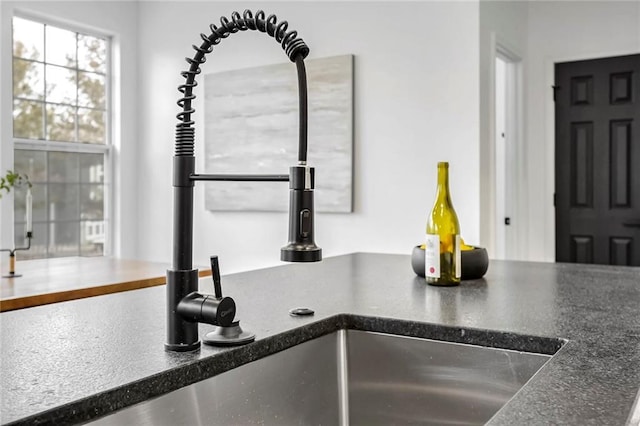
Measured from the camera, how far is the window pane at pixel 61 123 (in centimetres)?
464

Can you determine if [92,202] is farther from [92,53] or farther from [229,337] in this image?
[229,337]

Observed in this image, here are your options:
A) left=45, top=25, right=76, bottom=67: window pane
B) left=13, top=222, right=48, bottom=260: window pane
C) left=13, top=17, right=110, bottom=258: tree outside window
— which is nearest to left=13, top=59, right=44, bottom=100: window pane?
left=13, top=17, right=110, bottom=258: tree outside window

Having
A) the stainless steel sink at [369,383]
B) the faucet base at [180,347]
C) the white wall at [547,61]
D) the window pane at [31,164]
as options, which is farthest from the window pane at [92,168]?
the faucet base at [180,347]

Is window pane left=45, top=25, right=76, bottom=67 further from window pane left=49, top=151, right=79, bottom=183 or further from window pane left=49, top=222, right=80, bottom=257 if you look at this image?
window pane left=49, top=222, right=80, bottom=257

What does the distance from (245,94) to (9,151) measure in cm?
176

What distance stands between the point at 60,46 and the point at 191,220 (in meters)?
4.53

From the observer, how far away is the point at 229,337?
85 centimetres

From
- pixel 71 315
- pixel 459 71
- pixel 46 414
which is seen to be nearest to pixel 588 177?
pixel 459 71

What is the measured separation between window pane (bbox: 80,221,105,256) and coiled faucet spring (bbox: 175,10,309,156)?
4.47m

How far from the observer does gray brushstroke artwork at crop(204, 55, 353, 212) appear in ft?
13.3

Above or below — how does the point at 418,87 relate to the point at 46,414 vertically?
above

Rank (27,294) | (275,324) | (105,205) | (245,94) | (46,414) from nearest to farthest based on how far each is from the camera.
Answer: (46,414) → (275,324) → (27,294) → (245,94) → (105,205)

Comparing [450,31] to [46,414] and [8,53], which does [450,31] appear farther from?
[46,414]

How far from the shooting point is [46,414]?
0.59m
